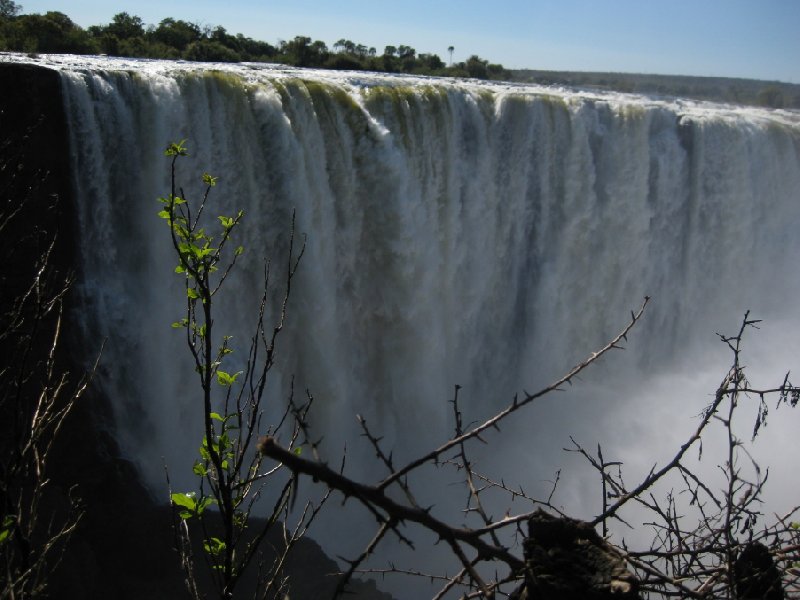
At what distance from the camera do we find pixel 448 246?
10.5 meters

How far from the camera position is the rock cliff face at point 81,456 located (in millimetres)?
6645

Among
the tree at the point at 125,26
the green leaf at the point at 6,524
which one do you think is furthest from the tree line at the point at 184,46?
the green leaf at the point at 6,524

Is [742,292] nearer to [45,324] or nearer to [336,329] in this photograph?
[336,329]

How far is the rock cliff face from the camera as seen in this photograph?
6645 millimetres

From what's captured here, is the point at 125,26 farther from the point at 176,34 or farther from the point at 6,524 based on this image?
the point at 6,524

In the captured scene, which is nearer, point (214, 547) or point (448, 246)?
point (214, 547)

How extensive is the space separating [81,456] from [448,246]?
543 cm

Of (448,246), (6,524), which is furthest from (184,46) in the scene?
(6,524)

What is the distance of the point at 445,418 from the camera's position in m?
10.5

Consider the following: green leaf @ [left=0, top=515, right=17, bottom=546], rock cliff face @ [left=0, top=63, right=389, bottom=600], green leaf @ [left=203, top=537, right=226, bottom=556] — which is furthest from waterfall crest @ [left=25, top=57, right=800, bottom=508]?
green leaf @ [left=203, top=537, right=226, bottom=556]

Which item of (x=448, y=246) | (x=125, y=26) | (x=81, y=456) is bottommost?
(x=81, y=456)

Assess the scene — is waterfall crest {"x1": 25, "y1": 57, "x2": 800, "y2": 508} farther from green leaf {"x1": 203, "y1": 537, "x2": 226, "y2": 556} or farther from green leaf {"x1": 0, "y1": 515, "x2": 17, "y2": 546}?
green leaf {"x1": 203, "y1": 537, "x2": 226, "y2": 556}

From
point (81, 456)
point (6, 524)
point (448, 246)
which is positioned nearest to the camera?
point (6, 524)

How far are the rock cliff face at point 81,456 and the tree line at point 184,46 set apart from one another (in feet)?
31.5
